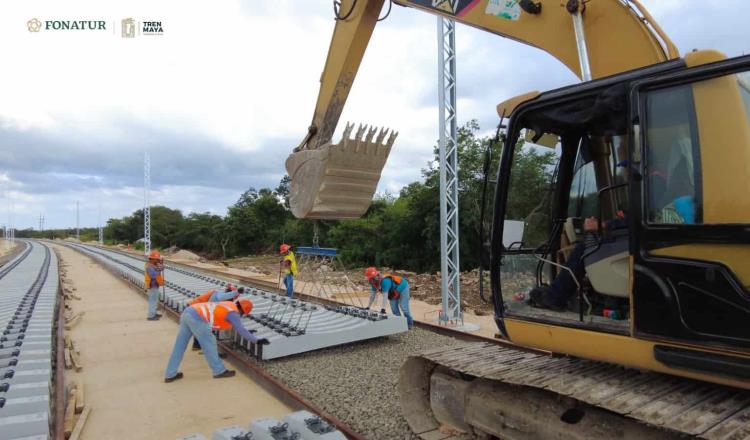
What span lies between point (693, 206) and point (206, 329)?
5387 mm

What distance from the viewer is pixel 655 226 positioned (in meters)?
2.74

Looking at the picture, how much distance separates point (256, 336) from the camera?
6.76 metres

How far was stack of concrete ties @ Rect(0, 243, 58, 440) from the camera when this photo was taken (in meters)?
3.35

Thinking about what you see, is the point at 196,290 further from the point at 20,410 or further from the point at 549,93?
the point at 549,93

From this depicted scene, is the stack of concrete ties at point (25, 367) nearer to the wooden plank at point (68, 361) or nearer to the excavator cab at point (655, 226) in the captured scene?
the wooden plank at point (68, 361)

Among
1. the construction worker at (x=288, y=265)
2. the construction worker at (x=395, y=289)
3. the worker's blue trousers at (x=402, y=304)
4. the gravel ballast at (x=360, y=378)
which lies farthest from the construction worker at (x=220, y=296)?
the construction worker at (x=288, y=265)

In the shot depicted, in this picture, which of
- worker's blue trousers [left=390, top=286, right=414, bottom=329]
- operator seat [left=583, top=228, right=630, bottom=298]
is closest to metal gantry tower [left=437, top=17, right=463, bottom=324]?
worker's blue trousers [left=390, top=286, right=414, bottom=329]

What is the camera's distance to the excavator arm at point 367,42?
154 inches

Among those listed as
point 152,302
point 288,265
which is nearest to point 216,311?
point 152,302

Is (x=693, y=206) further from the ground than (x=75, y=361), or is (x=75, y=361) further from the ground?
(x=693, y=206)

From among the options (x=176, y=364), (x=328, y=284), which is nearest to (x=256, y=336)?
(x=176, y=364)

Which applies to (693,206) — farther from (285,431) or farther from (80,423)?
(80,423)

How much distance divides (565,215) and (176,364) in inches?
196

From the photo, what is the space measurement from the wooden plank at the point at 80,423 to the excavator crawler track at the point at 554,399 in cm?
295
